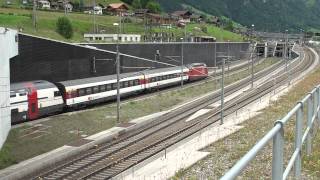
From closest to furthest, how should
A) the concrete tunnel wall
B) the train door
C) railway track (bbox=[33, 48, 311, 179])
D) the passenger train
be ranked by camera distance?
railway track (bbox=[33, 48, 311, 179]) < the passenger train < the train door < the concrete tunnel wall

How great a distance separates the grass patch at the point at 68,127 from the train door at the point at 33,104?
1.19 metres

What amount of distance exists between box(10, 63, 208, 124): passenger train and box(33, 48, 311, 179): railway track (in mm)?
7873

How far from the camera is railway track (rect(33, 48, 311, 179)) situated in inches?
1061

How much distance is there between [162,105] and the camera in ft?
184

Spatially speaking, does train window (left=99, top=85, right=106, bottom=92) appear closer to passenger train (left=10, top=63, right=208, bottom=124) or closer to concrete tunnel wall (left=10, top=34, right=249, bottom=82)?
passenger train (left=10, top=63, right=208, bottom=124)

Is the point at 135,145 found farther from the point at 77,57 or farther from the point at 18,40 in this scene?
the point at 77,57

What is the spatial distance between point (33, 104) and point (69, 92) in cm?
575

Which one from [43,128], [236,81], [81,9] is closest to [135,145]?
[43,128]

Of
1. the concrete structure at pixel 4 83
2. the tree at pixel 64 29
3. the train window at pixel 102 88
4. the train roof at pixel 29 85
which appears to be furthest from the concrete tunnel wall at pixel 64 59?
the tree at pixel 64 29

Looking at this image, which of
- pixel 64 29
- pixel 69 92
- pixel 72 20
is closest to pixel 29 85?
pixel 69 92

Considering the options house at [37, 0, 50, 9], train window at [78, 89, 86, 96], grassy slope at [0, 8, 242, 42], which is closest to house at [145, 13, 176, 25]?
grassy slope at [0, 8, 242, 42]

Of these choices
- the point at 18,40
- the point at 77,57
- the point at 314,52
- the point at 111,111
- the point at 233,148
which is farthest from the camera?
the point at 314,52

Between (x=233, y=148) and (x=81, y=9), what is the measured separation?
5239 inches

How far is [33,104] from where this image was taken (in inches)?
1580
